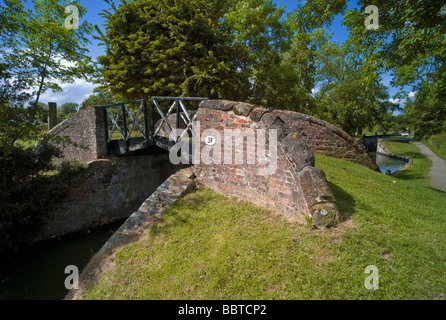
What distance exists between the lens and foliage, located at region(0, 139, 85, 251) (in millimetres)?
6465

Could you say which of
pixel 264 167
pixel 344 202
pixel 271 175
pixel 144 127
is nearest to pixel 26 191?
pixel 144 127

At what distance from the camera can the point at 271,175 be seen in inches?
167

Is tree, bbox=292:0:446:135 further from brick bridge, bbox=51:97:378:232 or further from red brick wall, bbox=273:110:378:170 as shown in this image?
brick bridge, bbox=51:97:378:232

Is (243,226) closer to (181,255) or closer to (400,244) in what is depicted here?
(181,255)

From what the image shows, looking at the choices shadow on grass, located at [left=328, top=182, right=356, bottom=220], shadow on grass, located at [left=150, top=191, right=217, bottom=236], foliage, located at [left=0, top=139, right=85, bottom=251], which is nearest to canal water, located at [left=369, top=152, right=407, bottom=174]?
shadow on grass, located at [left=328, top=182, right=356, bottom=220]

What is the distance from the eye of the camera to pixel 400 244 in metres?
3.19

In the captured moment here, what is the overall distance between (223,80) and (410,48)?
7.90 meters

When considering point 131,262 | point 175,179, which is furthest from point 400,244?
point 175,179

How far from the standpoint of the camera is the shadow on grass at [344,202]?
3917 mm

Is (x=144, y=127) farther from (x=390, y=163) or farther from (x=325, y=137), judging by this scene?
(x=390, y=163)

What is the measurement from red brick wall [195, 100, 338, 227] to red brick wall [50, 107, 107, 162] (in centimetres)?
511

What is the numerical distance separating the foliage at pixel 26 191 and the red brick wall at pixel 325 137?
8.23 meters
